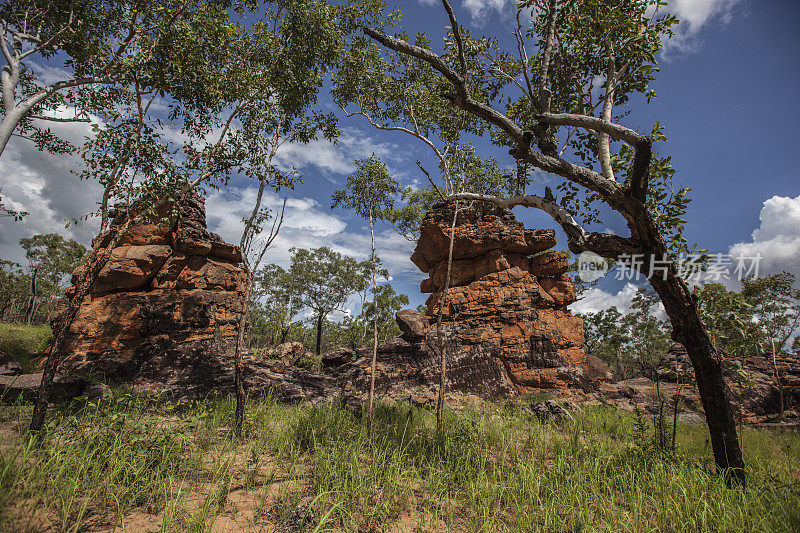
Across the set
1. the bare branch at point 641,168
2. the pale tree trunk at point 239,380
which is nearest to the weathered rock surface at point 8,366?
the pale tree trunk at point 239,380

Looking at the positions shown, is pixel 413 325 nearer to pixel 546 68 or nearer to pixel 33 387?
pixel 546 68

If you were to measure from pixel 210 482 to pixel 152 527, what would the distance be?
0.91m

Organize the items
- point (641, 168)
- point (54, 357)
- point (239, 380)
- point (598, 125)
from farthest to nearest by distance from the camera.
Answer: point (239, 380) → point (54, 357) → point (598, 125) → point (641, 168)

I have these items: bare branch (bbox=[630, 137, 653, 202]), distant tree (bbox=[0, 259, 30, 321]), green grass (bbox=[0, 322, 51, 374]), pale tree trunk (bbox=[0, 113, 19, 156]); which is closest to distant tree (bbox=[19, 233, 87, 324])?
distant tree (bbox=[0, 259, 30, 321])

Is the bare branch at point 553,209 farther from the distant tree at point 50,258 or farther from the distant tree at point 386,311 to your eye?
the distant tree at point 50,258

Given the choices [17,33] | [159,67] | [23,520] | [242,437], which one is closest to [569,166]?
[242,437]

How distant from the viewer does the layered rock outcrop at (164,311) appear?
11.6m

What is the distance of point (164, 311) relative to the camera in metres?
13.4

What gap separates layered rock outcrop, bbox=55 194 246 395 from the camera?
1164 centimetres

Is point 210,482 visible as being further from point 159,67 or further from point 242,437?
point 159,67

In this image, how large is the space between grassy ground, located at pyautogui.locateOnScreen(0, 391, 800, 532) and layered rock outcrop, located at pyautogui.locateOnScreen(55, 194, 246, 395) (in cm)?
713

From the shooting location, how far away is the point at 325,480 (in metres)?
3.82

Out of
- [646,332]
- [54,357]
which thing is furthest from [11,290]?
[646,332]

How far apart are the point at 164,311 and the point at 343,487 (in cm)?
1352
